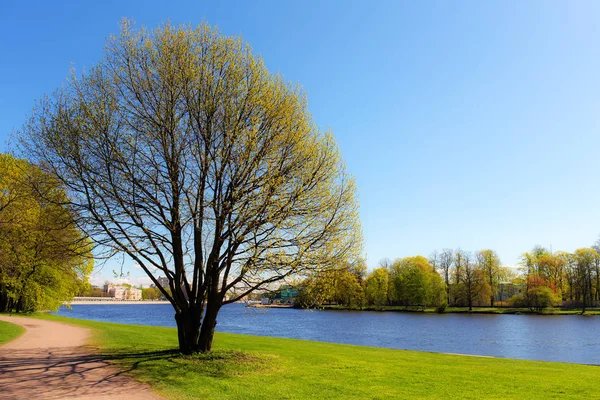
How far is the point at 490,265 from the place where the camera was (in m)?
97.1

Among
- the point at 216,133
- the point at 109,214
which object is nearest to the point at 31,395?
the point at 109,214

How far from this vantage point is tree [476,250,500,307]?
317ft

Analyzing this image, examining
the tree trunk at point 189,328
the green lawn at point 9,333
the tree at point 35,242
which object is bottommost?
the green lawn at point 9,333

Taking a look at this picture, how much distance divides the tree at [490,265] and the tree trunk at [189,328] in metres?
91.0

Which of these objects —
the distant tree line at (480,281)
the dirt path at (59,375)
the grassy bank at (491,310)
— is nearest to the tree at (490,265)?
the distant tree line at (480,281)

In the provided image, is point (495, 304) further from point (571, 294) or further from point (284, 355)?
point (284, 355)

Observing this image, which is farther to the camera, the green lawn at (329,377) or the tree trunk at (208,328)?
the tree trunk at (208,328)

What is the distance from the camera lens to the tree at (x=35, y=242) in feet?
50.8

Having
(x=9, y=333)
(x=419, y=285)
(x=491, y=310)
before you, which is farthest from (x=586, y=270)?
(x=9, y=333)

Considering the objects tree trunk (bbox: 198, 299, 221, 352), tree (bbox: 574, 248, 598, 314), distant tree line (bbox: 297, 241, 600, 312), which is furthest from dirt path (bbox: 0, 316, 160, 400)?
tree (bbox: 574, 248, 598, 314)

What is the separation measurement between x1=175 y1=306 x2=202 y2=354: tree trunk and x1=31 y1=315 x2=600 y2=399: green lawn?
0.58m

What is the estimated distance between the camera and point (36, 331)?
24.4 meters

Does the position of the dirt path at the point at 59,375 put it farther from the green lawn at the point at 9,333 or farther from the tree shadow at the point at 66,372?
the green lawn at the point at 9,333

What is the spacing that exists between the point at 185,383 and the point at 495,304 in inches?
3850
